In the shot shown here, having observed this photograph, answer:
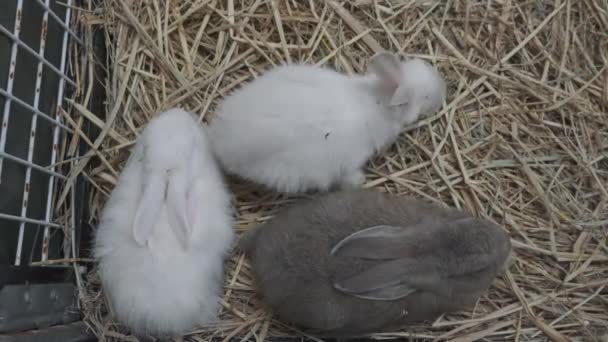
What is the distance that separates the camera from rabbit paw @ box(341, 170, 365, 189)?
2.32m

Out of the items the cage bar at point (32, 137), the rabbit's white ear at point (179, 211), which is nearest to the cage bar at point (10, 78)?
the cage bar at point (32, 137)

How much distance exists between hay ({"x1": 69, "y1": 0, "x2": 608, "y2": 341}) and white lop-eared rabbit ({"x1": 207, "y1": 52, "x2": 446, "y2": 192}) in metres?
0.24

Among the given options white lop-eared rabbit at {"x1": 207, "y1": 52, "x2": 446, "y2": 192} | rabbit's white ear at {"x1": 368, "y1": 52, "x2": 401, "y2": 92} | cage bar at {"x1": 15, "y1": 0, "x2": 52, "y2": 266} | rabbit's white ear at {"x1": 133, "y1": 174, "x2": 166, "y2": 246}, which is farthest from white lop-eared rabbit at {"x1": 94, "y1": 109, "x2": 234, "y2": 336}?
rabbit's white ear at {"x1": 368, "y1": 52, "x2": 401, "y2": 92}

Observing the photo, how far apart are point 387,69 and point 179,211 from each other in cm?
94

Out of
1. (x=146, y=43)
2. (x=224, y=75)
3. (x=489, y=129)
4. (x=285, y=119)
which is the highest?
(x=146, y=43)

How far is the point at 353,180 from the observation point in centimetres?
235

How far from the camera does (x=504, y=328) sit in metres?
2.36

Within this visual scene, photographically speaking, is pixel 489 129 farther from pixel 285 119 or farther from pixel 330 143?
pixel 285 119

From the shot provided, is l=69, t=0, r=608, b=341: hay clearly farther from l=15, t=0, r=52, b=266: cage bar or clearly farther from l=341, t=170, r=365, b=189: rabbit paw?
l=15, t=0, r=52, b=266: cage bar

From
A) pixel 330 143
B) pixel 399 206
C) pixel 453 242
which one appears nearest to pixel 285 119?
pixel 330 143

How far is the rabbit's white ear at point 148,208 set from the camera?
6.63 ft

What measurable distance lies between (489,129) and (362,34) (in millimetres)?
701

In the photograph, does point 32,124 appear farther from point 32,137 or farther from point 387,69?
point 387,69

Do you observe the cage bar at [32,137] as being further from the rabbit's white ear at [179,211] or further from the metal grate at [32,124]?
the rabbit's white ear at [179,211]
